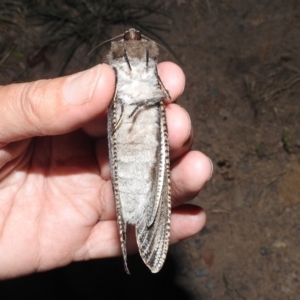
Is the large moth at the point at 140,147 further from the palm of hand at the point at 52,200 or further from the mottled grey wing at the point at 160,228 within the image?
the palm of hand at the point at 52,200

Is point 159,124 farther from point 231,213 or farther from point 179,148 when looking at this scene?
point 231,213

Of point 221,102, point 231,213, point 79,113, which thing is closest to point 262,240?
point 231,213

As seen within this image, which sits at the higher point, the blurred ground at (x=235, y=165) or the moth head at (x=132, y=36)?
the moth head at (x=132, y=36)

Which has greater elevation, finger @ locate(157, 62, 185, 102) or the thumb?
the thumb

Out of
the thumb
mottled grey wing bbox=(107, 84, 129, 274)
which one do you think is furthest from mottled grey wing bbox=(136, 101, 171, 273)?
the thumb

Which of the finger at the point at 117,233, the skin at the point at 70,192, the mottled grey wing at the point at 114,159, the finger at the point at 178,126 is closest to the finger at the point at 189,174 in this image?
the skin at the point at 70,192

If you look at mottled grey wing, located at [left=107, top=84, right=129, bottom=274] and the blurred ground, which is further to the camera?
the blurred ground

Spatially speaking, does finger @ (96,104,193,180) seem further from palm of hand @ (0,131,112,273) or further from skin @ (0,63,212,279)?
palm of hand @ (0,131,112,273)

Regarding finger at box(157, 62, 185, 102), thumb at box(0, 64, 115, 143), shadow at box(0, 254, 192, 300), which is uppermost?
thumb at box(0, 64, 115, 143)

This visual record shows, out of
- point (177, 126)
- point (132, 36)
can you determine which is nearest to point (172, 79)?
point (177, 126)
